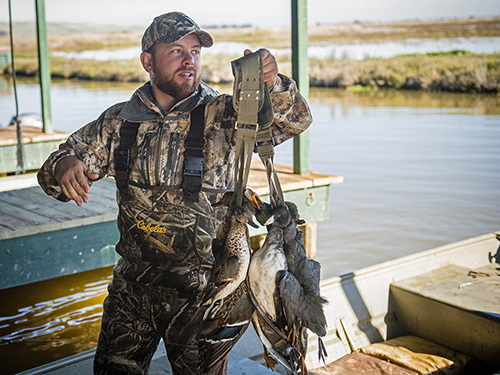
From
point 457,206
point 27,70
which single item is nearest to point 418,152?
point 457,206

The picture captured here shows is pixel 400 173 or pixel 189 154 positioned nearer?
pixel 189 154

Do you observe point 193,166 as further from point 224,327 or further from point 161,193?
point 224,327

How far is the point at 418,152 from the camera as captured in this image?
16.9m

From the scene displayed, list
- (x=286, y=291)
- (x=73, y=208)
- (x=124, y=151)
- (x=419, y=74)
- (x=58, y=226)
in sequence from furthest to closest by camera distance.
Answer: (x=419, y=74) < (x=73, y=208) < (x=58, y=226) < (x=124, y=151) < (x=286, y=291)

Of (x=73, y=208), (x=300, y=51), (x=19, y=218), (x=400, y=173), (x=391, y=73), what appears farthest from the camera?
(x=391, y=73)

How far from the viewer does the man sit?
95.1 inches

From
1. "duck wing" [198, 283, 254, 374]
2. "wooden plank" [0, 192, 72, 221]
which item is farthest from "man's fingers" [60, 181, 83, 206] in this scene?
"wooden plank" [0, 192, 72, 221]

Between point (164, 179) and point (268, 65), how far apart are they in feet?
2.39

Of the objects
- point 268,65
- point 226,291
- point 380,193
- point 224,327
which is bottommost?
point 380,193

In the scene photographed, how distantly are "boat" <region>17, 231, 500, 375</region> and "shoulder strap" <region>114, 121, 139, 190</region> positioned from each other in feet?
5.05

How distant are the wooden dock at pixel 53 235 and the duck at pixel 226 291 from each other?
2.85 meters

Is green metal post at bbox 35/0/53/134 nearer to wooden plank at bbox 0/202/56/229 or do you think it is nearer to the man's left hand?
wooden plank at bbox 0/202/56/229

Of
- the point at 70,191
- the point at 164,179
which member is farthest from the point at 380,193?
the point at 70,191

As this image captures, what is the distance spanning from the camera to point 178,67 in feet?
8.12
